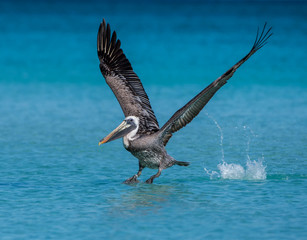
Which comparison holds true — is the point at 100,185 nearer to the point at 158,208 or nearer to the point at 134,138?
the point at 134,138

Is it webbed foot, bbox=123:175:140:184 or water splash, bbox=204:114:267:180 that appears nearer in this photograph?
webbed foot, bbox=123:175:140:184

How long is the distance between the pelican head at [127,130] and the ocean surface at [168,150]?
629mm

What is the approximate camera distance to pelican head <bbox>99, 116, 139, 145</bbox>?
9500 millimetres

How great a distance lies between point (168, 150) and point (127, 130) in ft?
8.55

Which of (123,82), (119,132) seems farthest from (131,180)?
(123,82)

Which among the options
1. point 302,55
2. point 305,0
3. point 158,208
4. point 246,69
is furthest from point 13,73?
point 305,0

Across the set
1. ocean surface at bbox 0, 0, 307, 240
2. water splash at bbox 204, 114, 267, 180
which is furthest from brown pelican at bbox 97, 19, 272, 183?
water splash at bbox 204, 114, 267, 180

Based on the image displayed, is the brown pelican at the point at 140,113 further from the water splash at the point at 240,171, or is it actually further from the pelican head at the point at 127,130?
the water splash at the point at 240,171

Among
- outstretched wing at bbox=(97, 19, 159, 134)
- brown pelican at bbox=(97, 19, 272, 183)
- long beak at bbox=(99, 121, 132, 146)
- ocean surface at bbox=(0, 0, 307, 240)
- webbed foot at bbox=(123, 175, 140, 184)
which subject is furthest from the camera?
outstretched wing at bbox=(97, 19, 159, 134)

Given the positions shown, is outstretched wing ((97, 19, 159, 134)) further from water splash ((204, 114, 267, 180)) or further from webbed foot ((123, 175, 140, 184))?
water splash ((204, 114, 267, 180))

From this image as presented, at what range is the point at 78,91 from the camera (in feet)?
64.6

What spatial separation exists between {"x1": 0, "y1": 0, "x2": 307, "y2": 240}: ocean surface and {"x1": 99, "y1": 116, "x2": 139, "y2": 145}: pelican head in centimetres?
63

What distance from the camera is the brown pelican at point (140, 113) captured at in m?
9.18

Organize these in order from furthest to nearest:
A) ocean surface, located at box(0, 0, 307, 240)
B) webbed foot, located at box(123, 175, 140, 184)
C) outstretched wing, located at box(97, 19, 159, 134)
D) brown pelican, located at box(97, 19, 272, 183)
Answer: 1. outstretched wing, located at box(97, 19, 159, 134)
2. webbed foot, located at box(123, 175, 140, 184)
3. brown pelican, located at box(97, 19, 272, 183)
4. ocean surface, located at box(0, 0, 307, 240)
